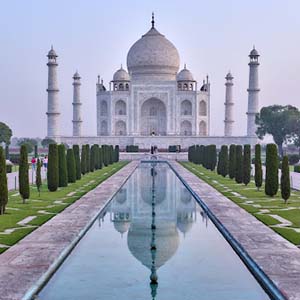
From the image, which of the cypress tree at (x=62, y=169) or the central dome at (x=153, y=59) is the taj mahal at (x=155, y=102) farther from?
the cypress tree at (x=62, y=169)

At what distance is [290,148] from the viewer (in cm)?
4719

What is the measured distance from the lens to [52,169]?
517 inches

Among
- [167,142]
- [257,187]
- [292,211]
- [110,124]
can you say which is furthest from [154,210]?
[110,124]

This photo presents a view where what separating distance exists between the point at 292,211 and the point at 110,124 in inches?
1290

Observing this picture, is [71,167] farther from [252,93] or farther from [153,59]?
[153,59]

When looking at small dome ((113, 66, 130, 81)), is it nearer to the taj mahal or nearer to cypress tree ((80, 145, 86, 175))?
the taj mahal

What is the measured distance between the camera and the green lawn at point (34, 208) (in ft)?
24.8

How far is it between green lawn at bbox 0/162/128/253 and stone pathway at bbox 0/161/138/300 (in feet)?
0.62

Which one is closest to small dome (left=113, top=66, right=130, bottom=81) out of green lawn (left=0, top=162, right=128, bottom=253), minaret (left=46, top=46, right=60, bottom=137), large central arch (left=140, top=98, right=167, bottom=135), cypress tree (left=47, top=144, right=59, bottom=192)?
large central arch (left=140, top=98, right=167, bottom=135)

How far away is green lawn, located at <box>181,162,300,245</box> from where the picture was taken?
7852 millimetres

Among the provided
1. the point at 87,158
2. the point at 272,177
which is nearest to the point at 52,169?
the point at 272,177

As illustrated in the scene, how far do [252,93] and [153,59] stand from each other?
27.5ft

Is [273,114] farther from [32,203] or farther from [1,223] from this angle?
[1,223]

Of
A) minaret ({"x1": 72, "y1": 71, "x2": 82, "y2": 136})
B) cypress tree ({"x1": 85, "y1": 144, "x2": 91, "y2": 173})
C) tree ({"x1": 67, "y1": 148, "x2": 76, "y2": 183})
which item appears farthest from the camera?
minaret ({"x1": 72, "y1": 71, "x2": 82, "y2": 136})
